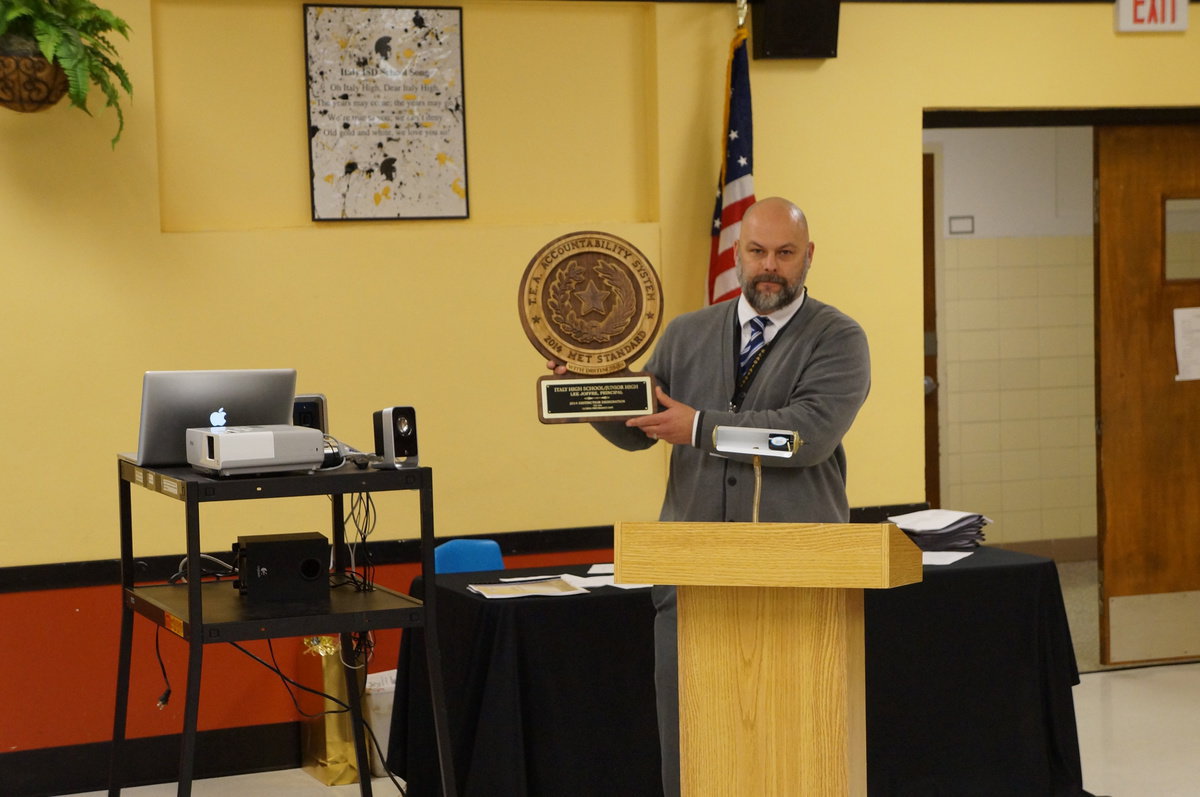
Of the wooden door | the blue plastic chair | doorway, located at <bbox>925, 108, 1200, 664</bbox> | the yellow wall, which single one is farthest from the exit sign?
the blue plastic chair

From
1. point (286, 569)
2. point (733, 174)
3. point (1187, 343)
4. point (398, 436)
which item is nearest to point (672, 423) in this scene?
point (398, 436)

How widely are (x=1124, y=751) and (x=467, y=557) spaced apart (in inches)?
90.0

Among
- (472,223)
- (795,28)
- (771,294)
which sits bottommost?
(771,294)

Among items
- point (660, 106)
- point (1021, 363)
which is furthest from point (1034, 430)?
point (660, 106)

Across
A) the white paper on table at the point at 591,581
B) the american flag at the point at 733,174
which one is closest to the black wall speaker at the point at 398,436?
the white paper on table at the point at 591,581

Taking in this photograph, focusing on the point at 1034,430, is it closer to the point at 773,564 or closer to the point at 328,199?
the point at 328,199

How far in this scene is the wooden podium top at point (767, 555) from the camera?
217 cm

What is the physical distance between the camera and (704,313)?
10.5ft

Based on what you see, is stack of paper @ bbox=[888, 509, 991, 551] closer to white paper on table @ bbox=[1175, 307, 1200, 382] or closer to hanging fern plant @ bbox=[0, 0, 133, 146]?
white paper on table @ bbox=[1175, 307, 1200, 382]

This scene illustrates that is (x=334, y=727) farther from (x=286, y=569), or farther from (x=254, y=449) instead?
(x=254, y=449)

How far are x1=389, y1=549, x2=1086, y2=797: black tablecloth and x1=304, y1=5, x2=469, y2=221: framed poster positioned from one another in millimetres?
1483

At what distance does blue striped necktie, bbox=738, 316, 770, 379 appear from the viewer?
122 inches

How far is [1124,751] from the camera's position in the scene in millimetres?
4465

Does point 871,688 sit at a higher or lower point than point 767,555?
lower
